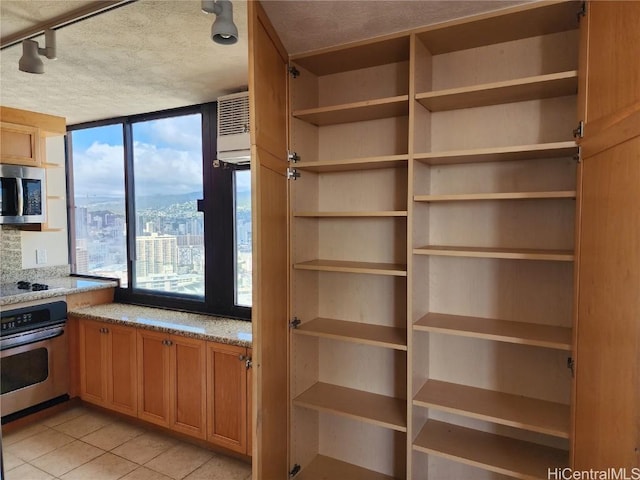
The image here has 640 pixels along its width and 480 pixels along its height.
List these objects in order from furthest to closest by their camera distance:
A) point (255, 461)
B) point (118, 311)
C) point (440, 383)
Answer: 1. point (118, 311)
2. point (440, 383)
3. point (255, 461)

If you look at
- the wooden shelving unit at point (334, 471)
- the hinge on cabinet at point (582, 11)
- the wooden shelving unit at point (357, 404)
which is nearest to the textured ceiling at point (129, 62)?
the hinge on cabinet at point (582, 11)

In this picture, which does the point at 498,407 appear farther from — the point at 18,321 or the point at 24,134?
the point at 24,134

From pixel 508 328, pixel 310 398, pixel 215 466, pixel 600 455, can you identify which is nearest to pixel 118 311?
pixel 215 466

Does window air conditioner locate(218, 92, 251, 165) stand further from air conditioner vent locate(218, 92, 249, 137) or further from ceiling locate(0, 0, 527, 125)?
ceiling locate(0, 0, 527, 125)

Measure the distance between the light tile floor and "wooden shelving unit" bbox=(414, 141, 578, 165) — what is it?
2093 mm

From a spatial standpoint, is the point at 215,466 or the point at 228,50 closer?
the point at 228,50

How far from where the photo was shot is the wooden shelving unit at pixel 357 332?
1.85 metres

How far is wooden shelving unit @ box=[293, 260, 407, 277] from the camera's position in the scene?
1825mm

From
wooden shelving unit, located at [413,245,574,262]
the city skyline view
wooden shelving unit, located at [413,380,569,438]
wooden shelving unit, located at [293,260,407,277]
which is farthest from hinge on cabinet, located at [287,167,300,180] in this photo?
wooden shelving unit, located at [413,380,569,438]

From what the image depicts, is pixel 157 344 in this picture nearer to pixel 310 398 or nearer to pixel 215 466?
pixel 215 466

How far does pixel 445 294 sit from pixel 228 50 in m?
1.72

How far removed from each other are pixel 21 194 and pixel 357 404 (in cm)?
283

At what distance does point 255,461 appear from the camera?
5.37 feet

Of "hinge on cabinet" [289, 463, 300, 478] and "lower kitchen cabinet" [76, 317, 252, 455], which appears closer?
"hinge on cabinet" [289, 463, 300, 478]
